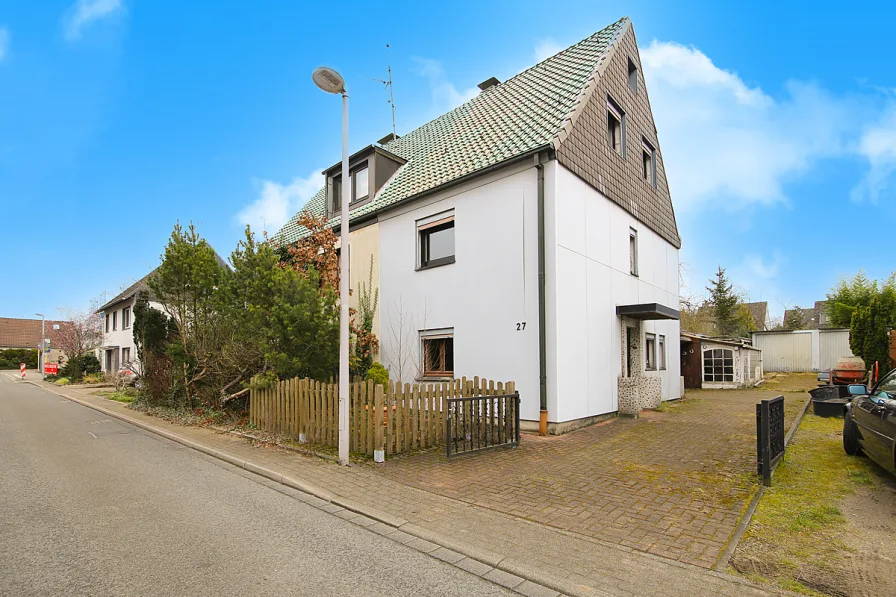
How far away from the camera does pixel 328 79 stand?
7.24m

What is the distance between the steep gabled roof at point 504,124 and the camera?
11.2 m

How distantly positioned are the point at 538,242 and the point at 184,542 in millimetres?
7925

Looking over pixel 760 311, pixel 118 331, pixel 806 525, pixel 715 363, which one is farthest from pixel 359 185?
pixel 760 311

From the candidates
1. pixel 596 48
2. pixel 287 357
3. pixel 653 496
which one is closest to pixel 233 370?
pixel 287 357

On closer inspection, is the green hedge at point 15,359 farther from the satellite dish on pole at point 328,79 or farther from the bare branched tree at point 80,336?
the satellite dish on pole at point 328,79

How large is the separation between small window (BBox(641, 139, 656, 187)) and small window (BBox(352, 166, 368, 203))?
8927 millimetres

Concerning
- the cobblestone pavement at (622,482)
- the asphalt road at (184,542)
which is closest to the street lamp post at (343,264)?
the cobblestone pavement at (622,482)

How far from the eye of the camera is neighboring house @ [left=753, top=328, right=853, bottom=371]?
28.2 meters

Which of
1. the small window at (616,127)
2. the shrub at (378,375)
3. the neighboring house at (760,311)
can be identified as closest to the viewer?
the shrub at (378,375)

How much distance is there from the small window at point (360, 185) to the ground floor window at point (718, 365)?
16162 mm

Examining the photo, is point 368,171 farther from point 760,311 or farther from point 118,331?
point 760,311

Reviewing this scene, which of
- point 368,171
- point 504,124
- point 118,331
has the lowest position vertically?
point 118,331

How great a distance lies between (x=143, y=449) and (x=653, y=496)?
8.67m

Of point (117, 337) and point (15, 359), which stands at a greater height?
point (117, 337)
